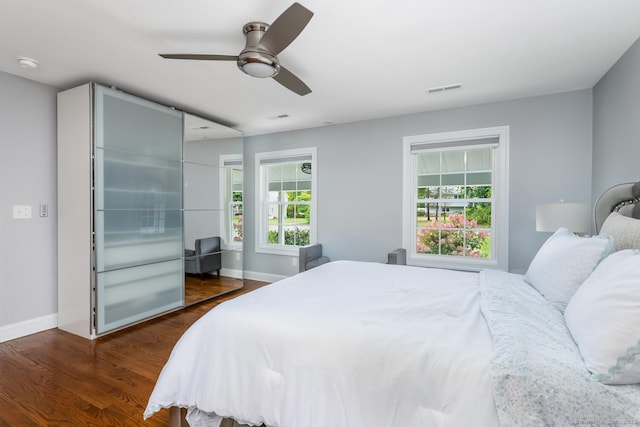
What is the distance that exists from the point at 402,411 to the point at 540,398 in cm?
46

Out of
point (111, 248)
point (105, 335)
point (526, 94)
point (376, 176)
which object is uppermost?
point (526, 94)

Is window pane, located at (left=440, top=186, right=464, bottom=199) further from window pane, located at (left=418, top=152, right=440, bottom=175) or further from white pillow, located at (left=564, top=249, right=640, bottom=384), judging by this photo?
white pillow, located at (left=564, top=249, right=640, bottom=384)

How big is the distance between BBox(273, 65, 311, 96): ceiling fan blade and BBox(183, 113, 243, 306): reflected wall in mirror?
6.43ft

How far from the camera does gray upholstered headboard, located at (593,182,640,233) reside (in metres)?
2.10

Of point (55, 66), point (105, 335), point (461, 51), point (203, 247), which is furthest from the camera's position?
point (203, 247)

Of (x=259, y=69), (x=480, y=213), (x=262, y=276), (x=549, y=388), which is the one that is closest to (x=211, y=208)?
(x=262, y=276)

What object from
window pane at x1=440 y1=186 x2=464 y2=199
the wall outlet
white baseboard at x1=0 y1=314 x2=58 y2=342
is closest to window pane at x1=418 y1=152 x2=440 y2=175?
window pane at x1=440 y1=186 x2=464 y2=199

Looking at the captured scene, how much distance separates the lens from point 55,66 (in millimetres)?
2723

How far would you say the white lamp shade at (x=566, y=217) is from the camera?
9.10 ft

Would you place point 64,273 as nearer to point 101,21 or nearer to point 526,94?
point 101,21

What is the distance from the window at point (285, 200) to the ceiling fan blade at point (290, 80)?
2229 millimetres

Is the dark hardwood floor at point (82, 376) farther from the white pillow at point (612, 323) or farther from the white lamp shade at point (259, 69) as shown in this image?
the white lamp shade at point (259, 69)

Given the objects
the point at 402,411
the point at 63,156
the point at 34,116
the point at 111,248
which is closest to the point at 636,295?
the point at 402,411

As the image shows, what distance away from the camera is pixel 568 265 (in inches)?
64.3
